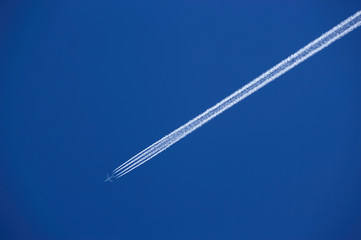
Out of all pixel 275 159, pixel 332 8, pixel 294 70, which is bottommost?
pixel 275 159

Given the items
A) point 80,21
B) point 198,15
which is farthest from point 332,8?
point 80,21

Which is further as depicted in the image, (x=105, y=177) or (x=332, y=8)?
(x=105, y=177)

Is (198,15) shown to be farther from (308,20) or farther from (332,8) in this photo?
(332,8)

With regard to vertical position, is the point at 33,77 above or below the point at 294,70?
above

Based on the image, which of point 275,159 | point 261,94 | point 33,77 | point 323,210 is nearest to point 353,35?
point 261,94

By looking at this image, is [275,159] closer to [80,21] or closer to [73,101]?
[73,101]

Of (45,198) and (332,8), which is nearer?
(332,8)
